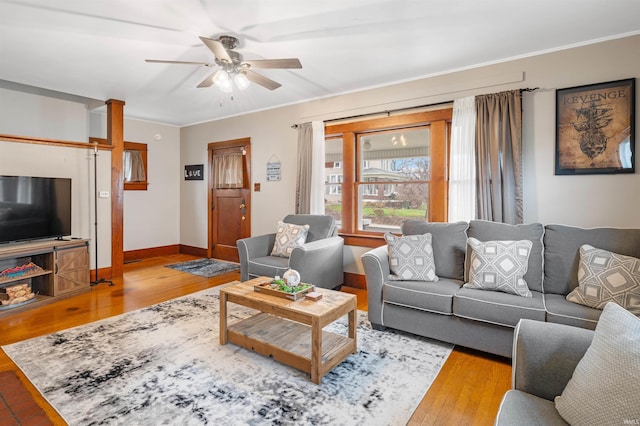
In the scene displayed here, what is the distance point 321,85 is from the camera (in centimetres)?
422

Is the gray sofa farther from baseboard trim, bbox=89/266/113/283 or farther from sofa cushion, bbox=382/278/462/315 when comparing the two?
baseboard trim, bbox=89/266/113/283

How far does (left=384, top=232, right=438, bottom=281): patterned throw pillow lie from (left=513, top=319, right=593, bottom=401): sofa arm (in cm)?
151

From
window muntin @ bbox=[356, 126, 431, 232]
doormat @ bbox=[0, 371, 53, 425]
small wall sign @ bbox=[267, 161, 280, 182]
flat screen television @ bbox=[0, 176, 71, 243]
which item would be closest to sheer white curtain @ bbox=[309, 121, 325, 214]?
window muntin @ bbox=[356, 126, 431, 232]

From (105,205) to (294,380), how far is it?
4.08 metres

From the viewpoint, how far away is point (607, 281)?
7.55ft

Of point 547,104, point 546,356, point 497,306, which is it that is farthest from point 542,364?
point 547,104

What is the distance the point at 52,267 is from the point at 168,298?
1337 mm

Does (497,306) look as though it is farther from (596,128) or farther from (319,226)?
(319,226)

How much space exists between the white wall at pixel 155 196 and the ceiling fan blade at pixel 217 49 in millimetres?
4042

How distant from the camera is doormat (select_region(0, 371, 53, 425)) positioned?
183 centimetres

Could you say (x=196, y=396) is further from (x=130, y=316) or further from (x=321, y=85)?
(x=321, y=85)

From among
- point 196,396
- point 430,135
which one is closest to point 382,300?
point 196,396

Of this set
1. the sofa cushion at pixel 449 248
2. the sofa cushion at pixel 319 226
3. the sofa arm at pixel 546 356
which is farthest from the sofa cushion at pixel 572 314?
the sofa cushion at pixel 319 226

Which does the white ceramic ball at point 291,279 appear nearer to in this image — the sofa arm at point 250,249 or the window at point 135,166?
the sofa arm at point 250,249
